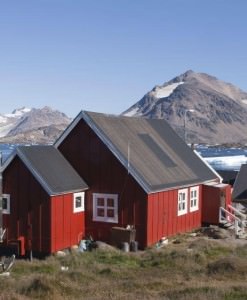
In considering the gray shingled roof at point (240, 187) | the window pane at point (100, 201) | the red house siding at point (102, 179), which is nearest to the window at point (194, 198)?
the red house siding at point (102, 179)

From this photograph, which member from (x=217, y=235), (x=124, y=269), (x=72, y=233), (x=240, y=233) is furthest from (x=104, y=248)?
(x=240, y=233)

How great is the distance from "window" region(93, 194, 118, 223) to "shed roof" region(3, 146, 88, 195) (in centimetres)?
97

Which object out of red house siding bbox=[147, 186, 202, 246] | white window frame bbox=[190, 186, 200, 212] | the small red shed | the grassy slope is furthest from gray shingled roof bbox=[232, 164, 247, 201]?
the small red shed

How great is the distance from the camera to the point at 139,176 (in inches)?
1019

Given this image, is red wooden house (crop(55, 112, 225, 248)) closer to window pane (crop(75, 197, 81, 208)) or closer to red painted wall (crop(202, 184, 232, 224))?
window pane (crop(75, 197, 81, 208))

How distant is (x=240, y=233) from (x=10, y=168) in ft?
43.7

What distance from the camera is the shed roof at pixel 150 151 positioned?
26.6 meters

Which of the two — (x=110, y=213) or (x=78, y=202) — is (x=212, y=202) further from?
(x=78, y=202)

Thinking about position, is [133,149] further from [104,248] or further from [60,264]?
[60,264]

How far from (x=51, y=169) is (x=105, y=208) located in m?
3.46

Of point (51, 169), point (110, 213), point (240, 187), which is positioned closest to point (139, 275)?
point (110, 213)

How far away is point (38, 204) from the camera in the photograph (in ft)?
81.8

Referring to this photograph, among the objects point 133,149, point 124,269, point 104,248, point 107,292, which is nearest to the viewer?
point 107,292

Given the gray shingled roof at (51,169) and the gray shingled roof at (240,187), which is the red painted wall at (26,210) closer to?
the gray shingled roof at (51,169)
